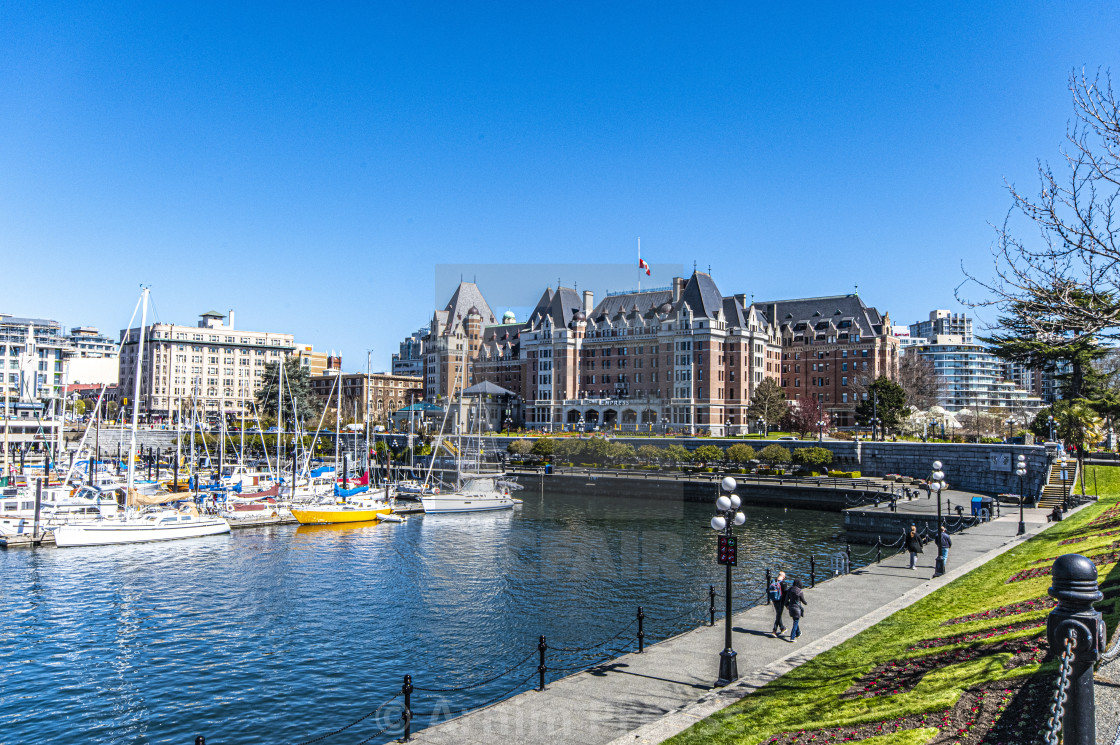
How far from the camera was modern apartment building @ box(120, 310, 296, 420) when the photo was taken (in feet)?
573

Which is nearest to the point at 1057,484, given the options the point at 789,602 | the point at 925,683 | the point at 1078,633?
the point at 789,602

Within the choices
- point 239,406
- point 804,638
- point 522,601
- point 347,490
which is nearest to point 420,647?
point 522,601

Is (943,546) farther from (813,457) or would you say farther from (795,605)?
(813,457)

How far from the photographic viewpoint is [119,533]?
4875 centimetres

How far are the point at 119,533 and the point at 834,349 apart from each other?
356 feet

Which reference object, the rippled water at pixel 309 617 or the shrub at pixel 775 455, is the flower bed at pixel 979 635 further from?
the shrub at pixel 775 455

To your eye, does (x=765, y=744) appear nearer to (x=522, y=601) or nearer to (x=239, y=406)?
(x=522, y=601)

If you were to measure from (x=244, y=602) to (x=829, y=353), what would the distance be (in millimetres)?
111724

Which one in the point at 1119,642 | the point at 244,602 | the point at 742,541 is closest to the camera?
the point at 1119,642

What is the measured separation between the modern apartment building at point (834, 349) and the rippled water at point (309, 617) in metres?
74.5

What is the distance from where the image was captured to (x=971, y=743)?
37.9 ft

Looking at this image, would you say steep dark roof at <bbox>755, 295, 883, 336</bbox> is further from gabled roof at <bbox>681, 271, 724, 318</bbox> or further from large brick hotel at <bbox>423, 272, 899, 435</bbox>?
gabled roof at <bbox>681, 271, 724, 318</bbox>

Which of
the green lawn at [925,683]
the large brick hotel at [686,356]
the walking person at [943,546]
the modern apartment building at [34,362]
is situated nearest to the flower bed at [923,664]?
the green lawn at [925,683]

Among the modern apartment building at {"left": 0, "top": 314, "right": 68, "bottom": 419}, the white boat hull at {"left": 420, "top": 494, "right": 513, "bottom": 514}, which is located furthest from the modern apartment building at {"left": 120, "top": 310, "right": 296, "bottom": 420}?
the white boat hull at {"left": 420, "top": 494, "right": 513, "bottom": 514}
